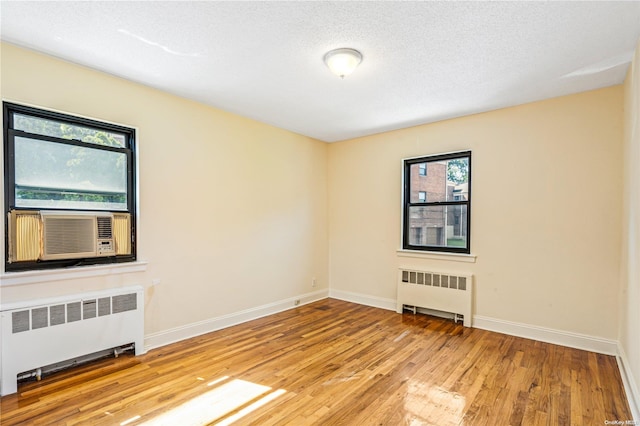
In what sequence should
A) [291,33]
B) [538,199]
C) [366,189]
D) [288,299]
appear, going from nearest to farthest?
[291,33] → [538,199] → [288,299] → [366,189]

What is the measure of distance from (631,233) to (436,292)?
2.15 m

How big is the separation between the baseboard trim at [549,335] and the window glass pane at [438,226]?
3.29 ft

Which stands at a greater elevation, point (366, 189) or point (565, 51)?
point (565, 51)

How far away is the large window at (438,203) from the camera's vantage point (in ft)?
14.0

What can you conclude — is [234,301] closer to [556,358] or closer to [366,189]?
[366,189]

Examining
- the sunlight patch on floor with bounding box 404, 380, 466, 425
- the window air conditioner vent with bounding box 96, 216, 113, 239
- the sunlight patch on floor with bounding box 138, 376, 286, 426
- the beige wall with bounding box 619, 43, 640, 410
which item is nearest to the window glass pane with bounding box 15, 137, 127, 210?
the window air conditioner vent with bounding box 96, 216, 113, 239

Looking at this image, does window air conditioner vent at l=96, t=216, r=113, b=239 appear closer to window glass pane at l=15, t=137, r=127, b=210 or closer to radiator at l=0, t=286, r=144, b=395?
window glass pane at l=15, t=137, r=127, b=210

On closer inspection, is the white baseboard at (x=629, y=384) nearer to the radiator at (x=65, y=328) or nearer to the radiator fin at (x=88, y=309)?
the radiator at (x=65, y=328)

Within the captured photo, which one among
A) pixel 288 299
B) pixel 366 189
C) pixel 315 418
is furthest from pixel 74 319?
pixel 366 189

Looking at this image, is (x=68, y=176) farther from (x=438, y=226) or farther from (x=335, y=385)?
(x=438, y=226)

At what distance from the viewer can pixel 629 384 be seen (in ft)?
8.27

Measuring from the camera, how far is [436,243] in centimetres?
454

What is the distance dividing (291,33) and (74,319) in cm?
299

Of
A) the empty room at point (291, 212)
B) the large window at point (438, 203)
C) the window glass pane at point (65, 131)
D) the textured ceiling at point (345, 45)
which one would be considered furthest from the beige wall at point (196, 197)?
the large window at point (438, 203)
